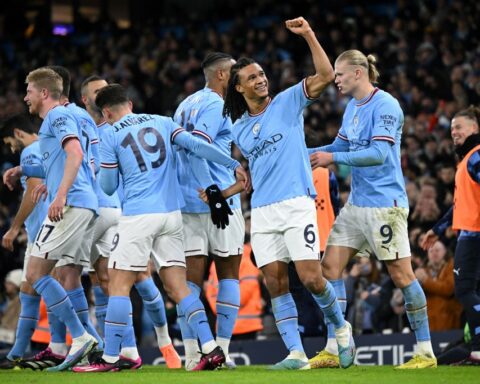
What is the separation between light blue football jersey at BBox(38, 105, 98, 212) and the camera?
907 centimetres

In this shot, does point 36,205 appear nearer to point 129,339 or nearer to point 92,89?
point 92,89

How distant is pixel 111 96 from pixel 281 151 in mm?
1612

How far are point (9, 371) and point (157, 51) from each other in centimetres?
1707

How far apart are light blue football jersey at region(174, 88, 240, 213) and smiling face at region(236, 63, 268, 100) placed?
0.65m

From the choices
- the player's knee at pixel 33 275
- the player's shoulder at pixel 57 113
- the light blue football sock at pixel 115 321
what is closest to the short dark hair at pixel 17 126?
the player's shoulder at pixel 57 113

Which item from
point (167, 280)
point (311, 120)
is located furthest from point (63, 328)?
point (311, 120)

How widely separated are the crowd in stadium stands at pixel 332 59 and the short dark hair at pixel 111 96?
2581 millimetres

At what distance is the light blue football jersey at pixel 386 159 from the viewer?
28.1ft

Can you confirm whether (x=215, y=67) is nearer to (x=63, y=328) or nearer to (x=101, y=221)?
(x=101, y=221)

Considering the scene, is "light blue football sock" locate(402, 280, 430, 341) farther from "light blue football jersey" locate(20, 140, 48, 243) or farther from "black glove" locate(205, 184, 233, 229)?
"light blue football jersey" locate(20, 140, 48, 243)

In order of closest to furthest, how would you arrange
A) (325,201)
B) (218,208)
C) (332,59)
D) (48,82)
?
(218,208), (48,82), (325,201), (332,59)

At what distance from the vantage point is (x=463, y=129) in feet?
31.4

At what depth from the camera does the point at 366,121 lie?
8688mm

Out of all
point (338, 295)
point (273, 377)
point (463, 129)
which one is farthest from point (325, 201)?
point (273, 377)
